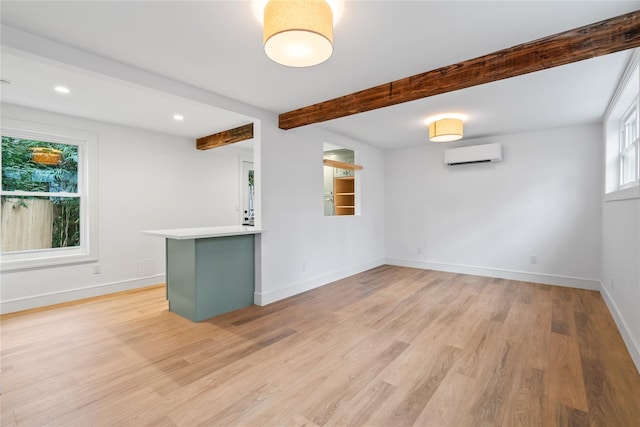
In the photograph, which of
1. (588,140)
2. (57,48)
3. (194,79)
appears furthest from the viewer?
(588,140)

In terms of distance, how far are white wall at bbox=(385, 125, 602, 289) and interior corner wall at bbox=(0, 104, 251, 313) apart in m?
3.80

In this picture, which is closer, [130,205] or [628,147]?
[628,147]

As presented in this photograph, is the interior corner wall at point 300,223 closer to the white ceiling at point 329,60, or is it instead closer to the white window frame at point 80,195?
the white ceiling at point 329,60

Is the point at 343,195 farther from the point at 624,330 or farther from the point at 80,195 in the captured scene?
the point at 624,330

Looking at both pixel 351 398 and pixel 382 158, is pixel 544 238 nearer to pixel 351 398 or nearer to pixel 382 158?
pixel 382 158

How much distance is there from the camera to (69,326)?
Answer: 3.09m

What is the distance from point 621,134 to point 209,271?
5303mm

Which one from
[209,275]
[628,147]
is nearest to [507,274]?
[628,147]

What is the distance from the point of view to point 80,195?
418cm

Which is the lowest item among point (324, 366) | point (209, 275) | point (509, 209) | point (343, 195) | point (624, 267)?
point (324, 366)

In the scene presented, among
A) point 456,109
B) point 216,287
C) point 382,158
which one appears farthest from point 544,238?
point 216,287

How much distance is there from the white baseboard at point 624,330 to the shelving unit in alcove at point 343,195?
403cm

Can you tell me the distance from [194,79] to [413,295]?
3688 mm

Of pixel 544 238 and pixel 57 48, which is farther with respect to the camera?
pixel 544 238
